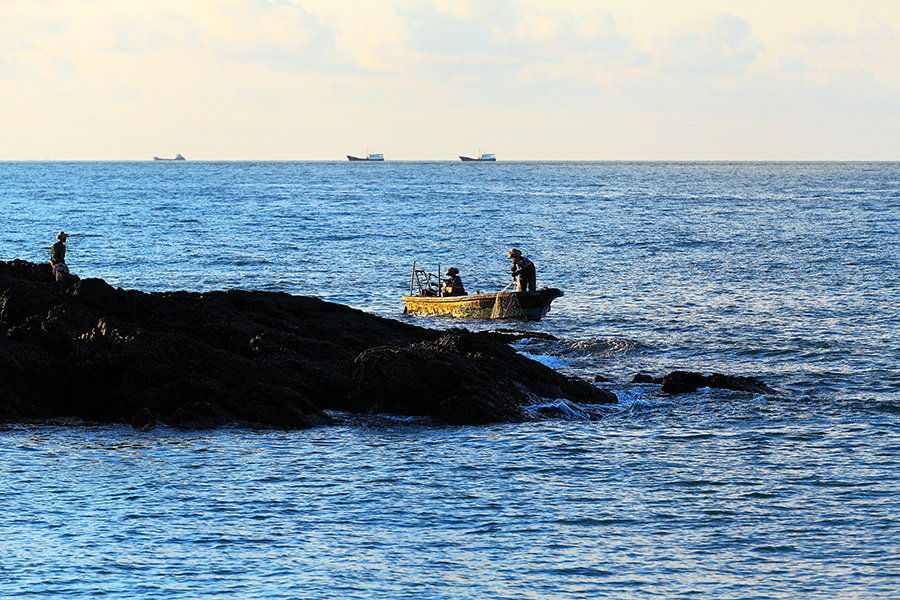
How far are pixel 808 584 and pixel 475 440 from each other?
727cm

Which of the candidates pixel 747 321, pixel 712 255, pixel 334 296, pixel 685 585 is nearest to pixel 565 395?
pixel 685 585

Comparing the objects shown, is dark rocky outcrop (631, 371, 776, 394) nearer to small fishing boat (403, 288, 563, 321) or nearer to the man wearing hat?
small fishing boat (403, 288, 563, 321)

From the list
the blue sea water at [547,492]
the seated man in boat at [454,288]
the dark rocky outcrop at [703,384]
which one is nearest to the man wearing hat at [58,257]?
the blue sea water at [547,492]

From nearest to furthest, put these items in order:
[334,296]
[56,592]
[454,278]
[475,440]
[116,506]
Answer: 1. [56,592]
2. [116,506]
3. [475,440]
4. [454,278]
5. [334,296]

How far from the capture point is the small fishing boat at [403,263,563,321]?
112 ft

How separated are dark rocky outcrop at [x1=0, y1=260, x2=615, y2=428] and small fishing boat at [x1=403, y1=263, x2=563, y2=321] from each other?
11.9m

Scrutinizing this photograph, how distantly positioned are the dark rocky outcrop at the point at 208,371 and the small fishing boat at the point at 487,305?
11861 millimetres

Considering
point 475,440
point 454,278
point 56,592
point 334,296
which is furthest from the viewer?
point 334,296

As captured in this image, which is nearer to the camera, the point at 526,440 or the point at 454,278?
the point at 526,440

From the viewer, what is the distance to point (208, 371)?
19.5 meters

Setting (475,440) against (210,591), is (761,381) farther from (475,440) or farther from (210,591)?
(210,591)

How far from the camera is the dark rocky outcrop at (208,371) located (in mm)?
19031

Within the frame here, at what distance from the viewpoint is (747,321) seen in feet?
110

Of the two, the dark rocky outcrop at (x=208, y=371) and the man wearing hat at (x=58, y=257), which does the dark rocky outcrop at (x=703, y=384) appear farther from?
the man wearing hat at (x=58, y=257)
